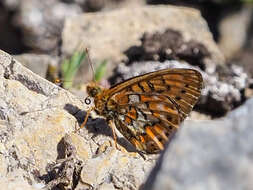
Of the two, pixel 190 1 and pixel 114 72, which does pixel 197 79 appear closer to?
pixel 114 72

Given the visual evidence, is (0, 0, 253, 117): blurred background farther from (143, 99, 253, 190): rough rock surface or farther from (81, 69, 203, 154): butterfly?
(143, 99, 253, 190): rough rock surface

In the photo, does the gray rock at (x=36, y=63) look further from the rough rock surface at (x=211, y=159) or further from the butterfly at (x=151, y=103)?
the rough rock surface at (x=211, y=159)

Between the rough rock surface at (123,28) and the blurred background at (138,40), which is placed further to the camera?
the rough rock surface at (123,28)

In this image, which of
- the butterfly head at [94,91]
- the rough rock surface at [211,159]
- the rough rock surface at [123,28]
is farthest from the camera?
the rough rock surface at [123,28]

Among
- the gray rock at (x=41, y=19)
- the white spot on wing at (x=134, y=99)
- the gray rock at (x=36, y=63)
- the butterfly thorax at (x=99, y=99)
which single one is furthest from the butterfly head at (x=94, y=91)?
the gray rock at (x=41, y=19)

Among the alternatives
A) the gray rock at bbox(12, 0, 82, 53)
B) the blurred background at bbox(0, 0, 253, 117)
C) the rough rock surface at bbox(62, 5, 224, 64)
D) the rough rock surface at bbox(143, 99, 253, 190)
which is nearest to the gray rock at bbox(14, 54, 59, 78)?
the blurred background at bbox(0, 0, 253, 117)

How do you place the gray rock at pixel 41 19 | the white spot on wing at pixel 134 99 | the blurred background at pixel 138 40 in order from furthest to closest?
1. the gray rock at pixel 41 19
2. the blurred background at pixel 138 40
3. the white spot on wing at pixel 134 99

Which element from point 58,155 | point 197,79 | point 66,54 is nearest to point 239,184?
point 58,155
